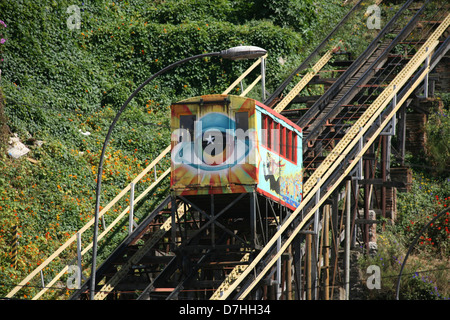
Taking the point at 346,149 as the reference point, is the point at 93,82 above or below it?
above

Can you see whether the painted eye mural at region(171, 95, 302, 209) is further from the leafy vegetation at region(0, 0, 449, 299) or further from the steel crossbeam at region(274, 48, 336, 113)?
the steel crossbeam at region(274, 48, 336, 113)

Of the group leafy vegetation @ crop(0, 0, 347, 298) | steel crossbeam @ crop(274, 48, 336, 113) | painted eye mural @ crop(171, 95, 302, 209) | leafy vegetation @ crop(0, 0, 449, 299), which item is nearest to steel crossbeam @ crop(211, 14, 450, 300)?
painted eye mural @ crop(171, 95, 302, 209)

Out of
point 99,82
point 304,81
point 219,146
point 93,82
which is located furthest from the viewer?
point 99,82

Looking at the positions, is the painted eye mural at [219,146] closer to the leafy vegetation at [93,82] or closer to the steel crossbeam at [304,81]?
the leafy vegetation at [93,82]

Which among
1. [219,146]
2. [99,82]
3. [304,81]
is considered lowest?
[219,146]

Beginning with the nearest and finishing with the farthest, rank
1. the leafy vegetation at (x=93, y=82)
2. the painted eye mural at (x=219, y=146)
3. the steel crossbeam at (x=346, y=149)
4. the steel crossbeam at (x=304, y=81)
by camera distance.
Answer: the painted eye mural at (x=219, y=146)
the steel crossbeam at (x=346, y=149)
the leafy vegetation at (x=93, y=82)
the steel crossbeam at (x=304, y=81)

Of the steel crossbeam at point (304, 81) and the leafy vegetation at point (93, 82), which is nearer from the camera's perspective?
the leafy vegetation at point (93, 82)

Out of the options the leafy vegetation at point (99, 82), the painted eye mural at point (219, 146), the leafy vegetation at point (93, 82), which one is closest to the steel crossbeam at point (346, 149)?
the painted eye mural at point (219, 146)

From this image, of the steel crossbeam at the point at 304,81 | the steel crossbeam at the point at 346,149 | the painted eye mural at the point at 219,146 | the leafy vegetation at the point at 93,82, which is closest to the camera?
the painted eye mural at the point at 219,146

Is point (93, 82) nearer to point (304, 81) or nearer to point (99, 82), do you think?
point (99, 82)

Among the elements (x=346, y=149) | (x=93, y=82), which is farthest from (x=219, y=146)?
(x=93, y=82)

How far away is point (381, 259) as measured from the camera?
34.3 m

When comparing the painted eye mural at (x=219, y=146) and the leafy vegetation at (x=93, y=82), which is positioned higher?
the leafy vegetation at (x=93, y=82)

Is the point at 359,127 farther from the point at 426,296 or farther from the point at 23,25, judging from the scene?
the point at 23,25
